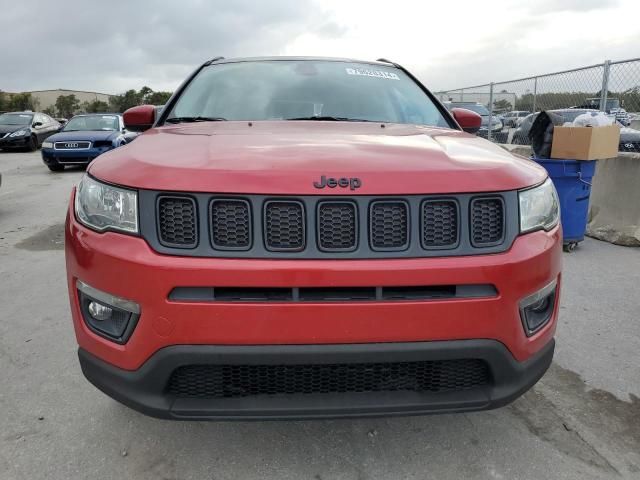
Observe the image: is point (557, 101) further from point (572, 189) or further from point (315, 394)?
point (315, 394)

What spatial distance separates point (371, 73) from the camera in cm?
327

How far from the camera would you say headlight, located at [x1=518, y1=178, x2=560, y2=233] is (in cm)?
184

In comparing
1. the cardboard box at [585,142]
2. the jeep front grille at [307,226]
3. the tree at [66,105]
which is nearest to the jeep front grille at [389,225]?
the jeep front grille at [307,226]

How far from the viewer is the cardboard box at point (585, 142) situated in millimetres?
4875

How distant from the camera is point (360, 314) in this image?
1.64 meters

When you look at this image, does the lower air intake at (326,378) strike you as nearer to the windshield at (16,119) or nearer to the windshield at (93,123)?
the windshield at (93,123)

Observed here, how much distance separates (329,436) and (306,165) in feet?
4.04

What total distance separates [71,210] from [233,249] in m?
0.77

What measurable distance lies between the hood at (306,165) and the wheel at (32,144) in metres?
19.3

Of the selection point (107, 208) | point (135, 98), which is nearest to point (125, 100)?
point (135, 98)

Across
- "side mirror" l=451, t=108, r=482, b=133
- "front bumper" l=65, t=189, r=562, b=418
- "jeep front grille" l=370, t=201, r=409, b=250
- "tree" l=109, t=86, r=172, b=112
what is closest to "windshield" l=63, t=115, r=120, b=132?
"side mirror" l=451, t=108, r=482, b=133

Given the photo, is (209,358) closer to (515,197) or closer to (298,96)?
(515,197)

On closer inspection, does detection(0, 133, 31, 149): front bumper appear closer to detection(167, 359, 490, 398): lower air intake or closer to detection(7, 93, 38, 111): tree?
detection(167, 359, 490, 398): lower air intake

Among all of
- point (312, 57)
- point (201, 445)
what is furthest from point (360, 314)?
point (312, 57)
